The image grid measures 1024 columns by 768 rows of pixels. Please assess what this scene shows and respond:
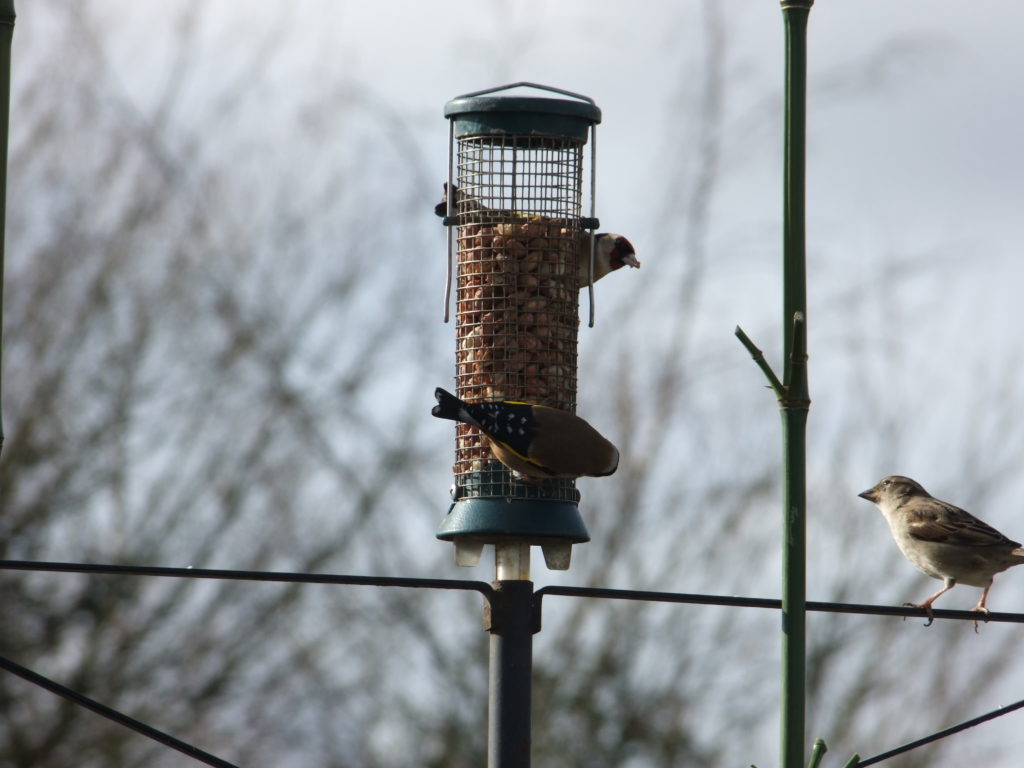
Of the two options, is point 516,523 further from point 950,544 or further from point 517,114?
point 950,544

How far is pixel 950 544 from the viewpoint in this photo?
9008mm

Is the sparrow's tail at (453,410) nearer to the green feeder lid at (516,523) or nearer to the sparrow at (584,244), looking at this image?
the green feeder lid at (516,523)

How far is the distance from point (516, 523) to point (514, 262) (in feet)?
3.64

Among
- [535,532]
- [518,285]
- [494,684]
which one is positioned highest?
[518,285]

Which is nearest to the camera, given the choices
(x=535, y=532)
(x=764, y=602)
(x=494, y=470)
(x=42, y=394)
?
(x=764, y=602)

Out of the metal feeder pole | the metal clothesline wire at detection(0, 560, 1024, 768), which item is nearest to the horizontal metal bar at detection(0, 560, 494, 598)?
the metal clothesline wire at detection(0, 560, 1024, 768)

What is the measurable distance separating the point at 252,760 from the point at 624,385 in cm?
354

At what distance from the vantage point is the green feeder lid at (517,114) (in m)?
6.31

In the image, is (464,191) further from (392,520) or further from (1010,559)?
(392,520)

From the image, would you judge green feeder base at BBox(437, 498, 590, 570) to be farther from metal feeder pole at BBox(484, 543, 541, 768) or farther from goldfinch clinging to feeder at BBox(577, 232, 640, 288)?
goldfinch clinging to feeder at BBox(577, 232, 640, 288)

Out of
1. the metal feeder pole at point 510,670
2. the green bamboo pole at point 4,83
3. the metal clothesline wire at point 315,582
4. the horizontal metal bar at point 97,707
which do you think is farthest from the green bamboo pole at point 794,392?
the green bamboo pole at point 4,83

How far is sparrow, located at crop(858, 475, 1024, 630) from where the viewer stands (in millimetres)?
8906

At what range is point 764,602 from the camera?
5219 mm

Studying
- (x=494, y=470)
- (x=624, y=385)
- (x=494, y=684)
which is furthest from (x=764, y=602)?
(x=624, y=385)
